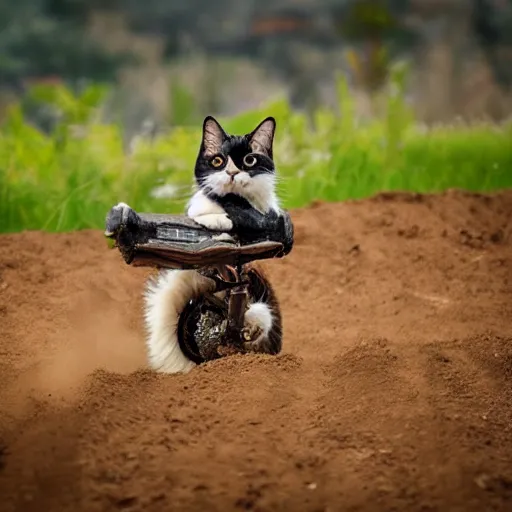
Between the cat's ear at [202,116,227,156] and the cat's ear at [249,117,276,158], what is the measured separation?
6 centimetres

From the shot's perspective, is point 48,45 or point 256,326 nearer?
point 256,326

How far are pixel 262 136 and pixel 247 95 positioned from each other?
213cm

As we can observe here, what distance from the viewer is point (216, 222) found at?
1.26 metres

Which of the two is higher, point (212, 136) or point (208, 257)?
point (212, 136)

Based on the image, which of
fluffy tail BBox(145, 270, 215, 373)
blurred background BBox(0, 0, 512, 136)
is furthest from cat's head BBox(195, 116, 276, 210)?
blurred background BBox(0, 0, 512, 136)

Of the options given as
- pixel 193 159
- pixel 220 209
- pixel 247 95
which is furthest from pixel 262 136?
pixel 247 95

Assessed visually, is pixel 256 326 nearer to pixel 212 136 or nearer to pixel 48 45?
pixel 212 136

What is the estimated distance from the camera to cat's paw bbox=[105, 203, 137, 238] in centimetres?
116

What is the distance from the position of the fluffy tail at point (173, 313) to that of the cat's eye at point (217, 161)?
219 mm

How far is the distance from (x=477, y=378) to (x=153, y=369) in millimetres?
656

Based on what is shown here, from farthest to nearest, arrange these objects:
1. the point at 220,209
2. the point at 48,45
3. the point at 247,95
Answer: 1. the point at 247,95
2. the point at 48,45
3. the point at 220,209

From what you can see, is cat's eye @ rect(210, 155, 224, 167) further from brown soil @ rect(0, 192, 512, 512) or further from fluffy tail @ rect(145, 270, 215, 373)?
brown soil @ rect(0, 192, 512, 512)

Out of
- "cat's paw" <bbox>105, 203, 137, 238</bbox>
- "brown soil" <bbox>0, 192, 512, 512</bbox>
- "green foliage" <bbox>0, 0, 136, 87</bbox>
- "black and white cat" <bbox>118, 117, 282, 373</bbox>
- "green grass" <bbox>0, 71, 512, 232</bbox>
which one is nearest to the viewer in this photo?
"brown soil" <bbox>0, 192, 512, 512</bbox>

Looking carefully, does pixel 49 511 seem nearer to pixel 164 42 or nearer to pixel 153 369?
pixel 153 369
